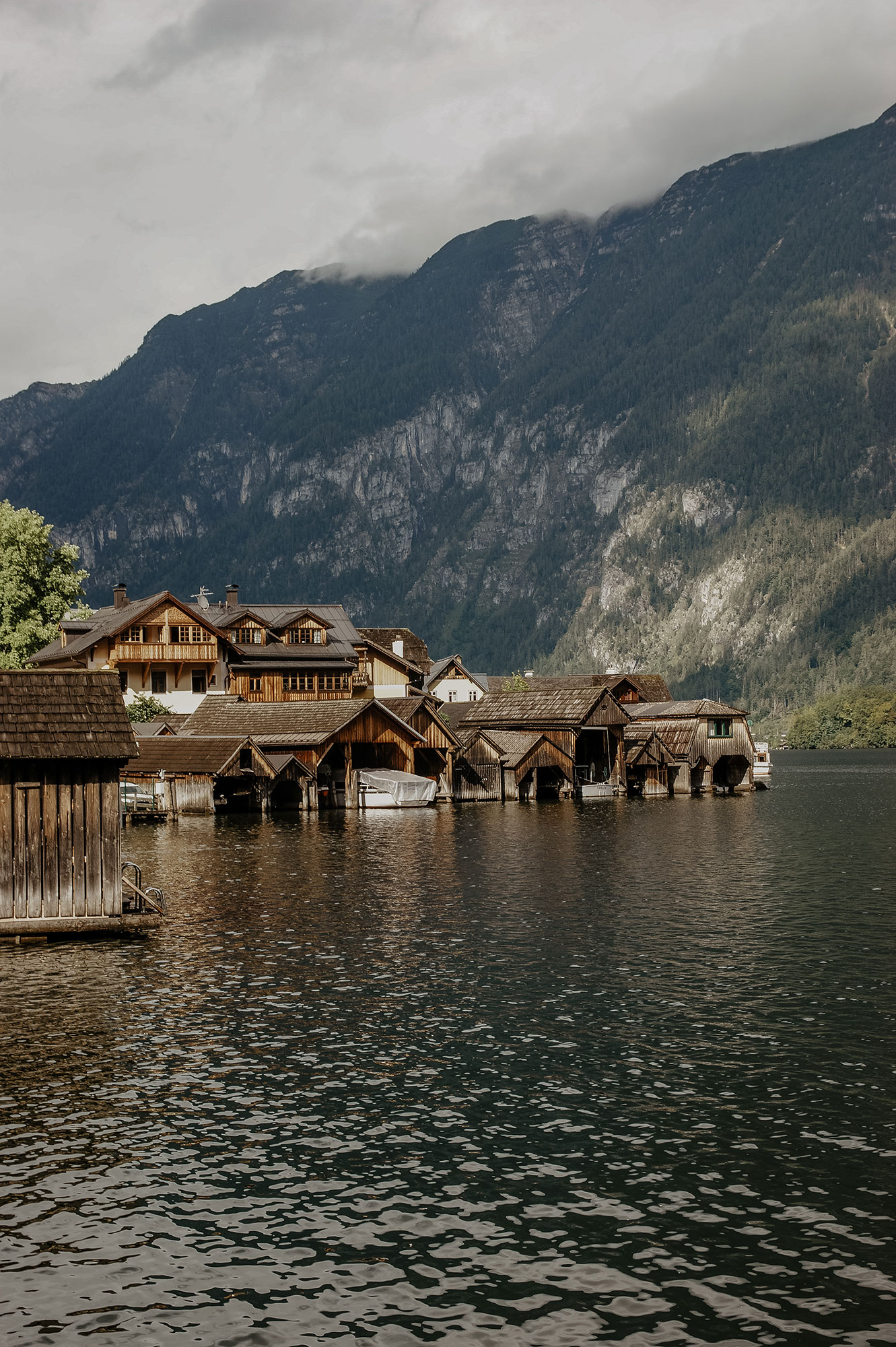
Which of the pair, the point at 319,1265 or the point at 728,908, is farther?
the point at 728,908

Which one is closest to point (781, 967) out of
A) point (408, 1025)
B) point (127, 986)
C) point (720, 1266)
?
point (408, 1025)

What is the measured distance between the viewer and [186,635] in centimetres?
12144

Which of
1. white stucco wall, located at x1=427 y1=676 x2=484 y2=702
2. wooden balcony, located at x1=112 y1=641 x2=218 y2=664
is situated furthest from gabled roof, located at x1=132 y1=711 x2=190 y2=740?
white stucco wall, located at x1=427 y1=676 x2=484 y2=702

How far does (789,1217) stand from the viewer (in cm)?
1802

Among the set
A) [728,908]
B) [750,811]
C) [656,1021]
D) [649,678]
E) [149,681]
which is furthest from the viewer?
[649,678]

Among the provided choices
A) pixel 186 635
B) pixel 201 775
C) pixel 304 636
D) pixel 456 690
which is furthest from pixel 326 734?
pixel 456 690

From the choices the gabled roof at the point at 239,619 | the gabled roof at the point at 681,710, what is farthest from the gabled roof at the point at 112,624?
the gabled roof at the point at 681,710

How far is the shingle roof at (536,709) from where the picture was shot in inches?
4363

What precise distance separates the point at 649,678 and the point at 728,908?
11999 centimetres

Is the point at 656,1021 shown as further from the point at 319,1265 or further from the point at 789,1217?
the point at 319,1265

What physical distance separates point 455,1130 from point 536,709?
9195 cm

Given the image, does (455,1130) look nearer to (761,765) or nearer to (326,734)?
(326,734)

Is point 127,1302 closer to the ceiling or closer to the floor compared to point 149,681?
closer to the floor

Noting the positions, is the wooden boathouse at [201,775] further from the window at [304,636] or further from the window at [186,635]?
the window at [304,636]
